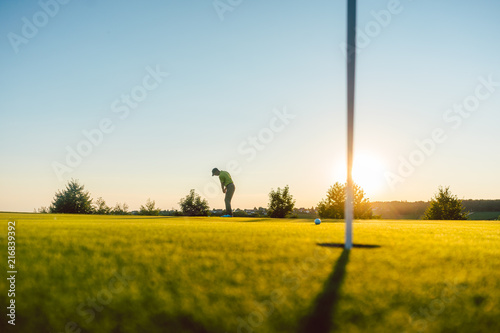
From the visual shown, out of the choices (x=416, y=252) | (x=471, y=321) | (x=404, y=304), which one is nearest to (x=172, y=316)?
(x=404, y=304)

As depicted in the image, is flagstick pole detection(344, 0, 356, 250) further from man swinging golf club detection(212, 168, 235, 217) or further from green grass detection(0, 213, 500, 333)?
man swinging golf club detection(212, 168, 235, 217)

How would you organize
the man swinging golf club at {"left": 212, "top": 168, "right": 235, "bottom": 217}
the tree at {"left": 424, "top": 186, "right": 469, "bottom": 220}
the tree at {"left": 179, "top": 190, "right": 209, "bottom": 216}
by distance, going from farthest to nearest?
the tree at {"left": 179, "top": 190, "right": 209, "bottom": 216} < the tree at {"left": 424, "top": 186, "right": 469, "bottom": 220} < the man swinging golf club at {"left": 212, "top": 168, "right": 235, "bottom": 217}

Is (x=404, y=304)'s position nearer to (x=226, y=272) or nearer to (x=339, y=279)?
(x=339, y=279)

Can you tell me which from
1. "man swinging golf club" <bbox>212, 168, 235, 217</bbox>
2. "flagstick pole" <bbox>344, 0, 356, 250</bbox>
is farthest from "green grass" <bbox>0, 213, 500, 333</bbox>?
"man swinging golf club" <bbox>212, 168, 235, 217</bbox>

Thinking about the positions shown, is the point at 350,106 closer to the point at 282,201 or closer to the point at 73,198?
the point at 282,201

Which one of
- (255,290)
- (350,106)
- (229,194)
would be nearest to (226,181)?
(229,194)

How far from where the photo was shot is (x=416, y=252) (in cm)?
542

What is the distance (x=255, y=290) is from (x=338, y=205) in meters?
57.6

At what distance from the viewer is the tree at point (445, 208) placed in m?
52.2

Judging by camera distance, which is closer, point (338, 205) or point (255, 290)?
point (255, 290)

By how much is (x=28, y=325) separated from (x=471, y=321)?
416cm

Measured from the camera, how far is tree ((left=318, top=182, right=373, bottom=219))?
187 ft

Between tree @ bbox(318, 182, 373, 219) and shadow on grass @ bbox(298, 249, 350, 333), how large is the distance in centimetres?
5398

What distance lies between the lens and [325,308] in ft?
10.5
